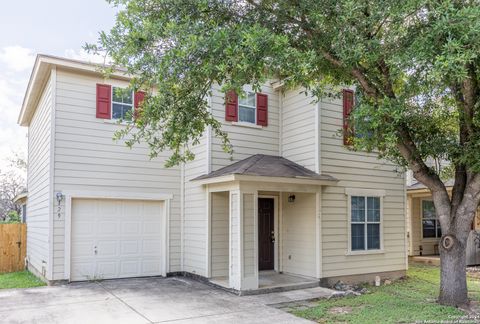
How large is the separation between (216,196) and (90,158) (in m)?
3.23

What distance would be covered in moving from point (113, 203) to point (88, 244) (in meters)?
1.15

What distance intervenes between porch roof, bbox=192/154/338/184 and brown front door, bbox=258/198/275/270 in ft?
4.14

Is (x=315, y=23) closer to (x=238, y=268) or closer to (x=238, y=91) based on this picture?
(x=238, y=91)

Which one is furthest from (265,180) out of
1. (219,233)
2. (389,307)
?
(389,307)

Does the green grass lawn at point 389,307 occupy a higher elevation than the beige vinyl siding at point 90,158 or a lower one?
lower

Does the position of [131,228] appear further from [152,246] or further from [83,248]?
[83,248]

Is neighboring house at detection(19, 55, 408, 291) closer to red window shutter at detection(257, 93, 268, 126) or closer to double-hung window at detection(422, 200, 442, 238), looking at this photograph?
red window shutter at detection(257, 93, 268, 126)

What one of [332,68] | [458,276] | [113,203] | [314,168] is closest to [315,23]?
[332,68]

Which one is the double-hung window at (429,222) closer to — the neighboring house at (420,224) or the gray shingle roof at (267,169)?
the neighboring house at (420,224)

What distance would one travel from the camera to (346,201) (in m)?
10.5

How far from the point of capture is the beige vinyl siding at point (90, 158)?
9906 mm

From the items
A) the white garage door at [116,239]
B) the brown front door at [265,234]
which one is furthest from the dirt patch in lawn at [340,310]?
the white garage door at [116,239]

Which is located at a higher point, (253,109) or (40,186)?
(253,109)

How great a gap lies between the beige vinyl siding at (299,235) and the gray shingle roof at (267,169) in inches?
26.1
